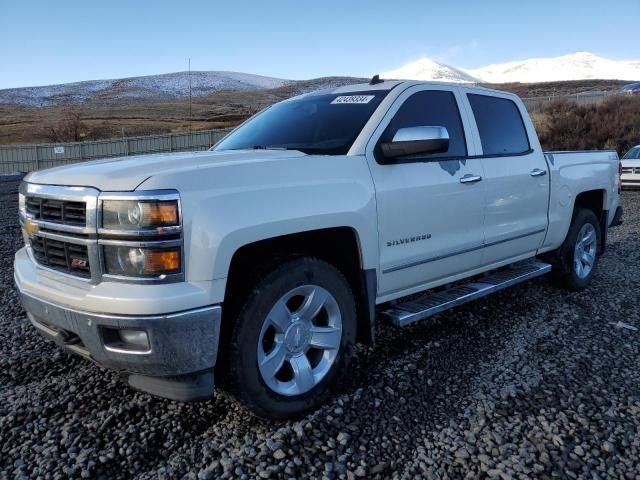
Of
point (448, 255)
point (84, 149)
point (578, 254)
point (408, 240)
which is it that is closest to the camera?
point (408, 240)

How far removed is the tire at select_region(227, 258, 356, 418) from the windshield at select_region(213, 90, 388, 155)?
2.91 ft

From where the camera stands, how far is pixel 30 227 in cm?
298

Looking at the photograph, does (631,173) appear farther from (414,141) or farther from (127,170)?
(127,170)

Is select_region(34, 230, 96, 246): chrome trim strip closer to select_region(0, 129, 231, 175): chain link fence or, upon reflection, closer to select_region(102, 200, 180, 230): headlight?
select_region(102, 200, 180, 230): headlight

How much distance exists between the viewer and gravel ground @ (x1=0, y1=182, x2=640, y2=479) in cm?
254

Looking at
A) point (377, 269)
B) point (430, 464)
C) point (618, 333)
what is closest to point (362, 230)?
point (377, 269)

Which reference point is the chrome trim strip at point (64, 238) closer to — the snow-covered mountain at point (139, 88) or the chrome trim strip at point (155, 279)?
the chrome trim strip at point (155, 279)

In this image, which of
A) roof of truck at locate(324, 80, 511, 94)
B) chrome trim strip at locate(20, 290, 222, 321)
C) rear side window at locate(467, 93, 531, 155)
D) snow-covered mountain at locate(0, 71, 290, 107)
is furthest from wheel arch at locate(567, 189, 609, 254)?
snow-covered mountain at locate(0, 71, 290, 107)

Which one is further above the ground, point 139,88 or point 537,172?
point 139,88

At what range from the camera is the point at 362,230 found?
3127mm

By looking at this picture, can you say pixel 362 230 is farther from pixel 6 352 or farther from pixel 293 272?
pixel 6 352

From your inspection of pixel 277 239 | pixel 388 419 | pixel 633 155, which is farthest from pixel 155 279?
pixel 633 155

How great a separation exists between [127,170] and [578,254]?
462cm

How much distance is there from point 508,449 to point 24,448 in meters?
2.40
